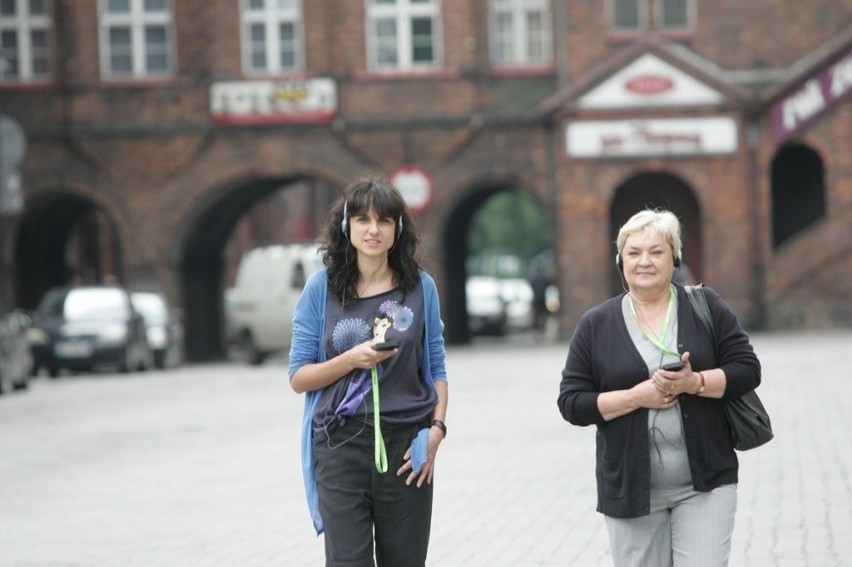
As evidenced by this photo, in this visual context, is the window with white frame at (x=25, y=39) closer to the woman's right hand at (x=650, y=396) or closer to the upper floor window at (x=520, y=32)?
the upper floor window at (x=520, y=32)

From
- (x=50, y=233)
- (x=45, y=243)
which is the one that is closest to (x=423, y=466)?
(x=45, y=243)

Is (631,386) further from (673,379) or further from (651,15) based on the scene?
(651,15)

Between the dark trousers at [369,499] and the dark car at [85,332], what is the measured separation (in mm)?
25263

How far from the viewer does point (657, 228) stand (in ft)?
18.4

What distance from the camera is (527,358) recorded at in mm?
30188

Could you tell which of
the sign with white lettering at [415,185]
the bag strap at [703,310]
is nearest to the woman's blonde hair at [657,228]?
the bag strap at [703,310]

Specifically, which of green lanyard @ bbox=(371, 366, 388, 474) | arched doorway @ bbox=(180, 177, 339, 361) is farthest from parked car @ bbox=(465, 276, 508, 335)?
green lanyard @ bbox=(371, 366, 388, 474)

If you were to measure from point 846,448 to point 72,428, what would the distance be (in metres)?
8.66

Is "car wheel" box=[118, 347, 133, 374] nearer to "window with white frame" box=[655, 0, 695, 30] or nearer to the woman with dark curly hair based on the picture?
"window with white frame" box=[655, 0, 695, 30]

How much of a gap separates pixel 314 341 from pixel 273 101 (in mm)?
30501

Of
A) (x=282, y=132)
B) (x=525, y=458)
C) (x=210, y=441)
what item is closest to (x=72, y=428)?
(x=210, y=441)

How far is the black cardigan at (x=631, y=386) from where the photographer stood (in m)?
5.51

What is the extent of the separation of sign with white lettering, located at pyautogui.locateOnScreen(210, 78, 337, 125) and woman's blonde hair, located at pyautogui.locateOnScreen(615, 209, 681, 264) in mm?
30586

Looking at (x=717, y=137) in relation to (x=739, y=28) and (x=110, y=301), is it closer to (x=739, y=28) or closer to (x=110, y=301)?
(x=739, y=28)
